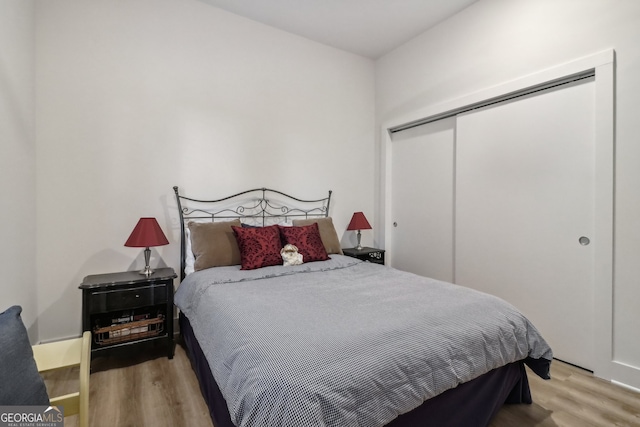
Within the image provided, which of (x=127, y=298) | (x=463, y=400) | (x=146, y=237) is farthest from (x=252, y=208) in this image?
(x=463, y=400)

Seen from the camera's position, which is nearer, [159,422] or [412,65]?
[159,422]

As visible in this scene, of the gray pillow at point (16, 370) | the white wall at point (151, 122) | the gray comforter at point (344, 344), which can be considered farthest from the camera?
the white wall at point (151, 122)

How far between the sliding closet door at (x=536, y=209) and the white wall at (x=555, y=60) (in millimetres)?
179

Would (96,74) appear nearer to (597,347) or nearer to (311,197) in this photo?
(311,197)

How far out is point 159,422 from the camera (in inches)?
63.2

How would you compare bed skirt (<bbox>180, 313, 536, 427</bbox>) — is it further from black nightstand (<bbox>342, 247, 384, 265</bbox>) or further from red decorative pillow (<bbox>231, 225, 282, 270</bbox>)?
black nightstand (<bbox>342, 247, 384, 265</bbox>)

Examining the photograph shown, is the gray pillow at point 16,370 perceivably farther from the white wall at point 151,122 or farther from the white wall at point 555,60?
the white wall at point 555,60

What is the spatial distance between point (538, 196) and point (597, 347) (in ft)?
3.72

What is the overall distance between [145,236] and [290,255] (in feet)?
3.67

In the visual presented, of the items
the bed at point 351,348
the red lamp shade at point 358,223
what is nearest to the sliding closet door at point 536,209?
the bed at point 351,348

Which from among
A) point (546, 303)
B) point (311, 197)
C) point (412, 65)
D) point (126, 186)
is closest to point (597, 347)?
point (546, 303)

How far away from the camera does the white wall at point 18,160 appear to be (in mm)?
1790

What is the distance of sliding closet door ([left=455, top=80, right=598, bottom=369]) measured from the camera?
223 cm

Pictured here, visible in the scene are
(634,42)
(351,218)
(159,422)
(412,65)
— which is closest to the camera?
(159,422)
